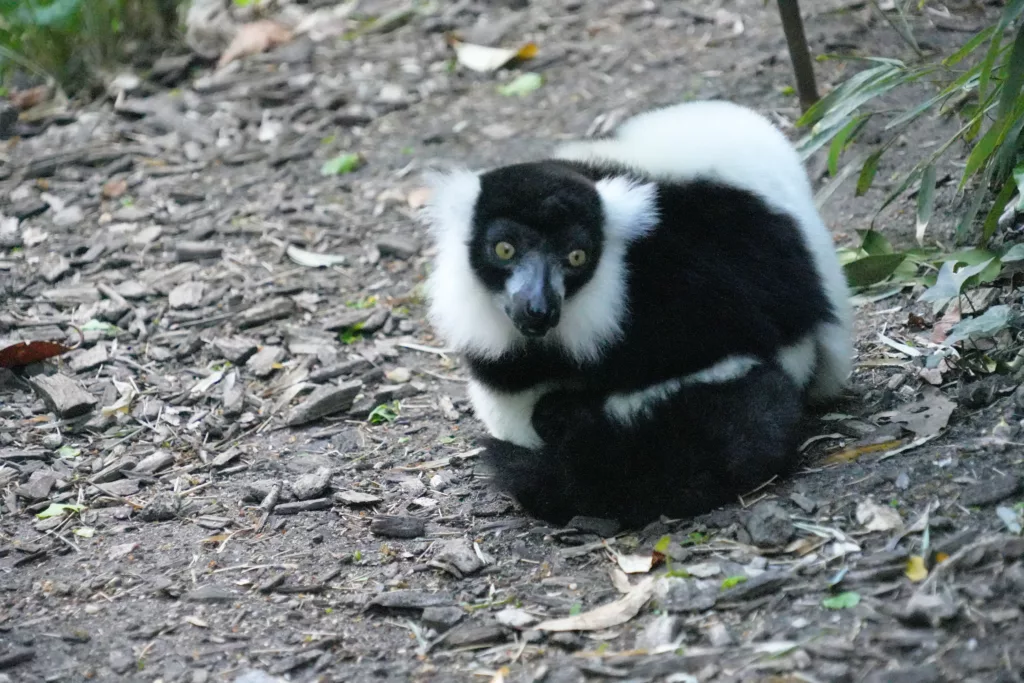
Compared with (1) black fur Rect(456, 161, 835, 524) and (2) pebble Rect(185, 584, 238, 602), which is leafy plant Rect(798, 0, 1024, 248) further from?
(2) pebble Rect(185, 584, 238, 602)

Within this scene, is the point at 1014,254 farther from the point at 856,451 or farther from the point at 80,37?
the point at 80,37

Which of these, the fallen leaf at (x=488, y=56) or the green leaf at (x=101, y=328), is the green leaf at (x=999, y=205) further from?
the fallen leaf at (x=488, y=56)

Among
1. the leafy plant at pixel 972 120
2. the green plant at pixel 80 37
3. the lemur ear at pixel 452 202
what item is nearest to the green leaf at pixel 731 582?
the lemur ear at pixel 452 202

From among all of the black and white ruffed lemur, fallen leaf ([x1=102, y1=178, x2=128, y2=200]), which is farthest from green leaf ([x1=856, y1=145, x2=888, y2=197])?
fallen leaf ([x1=102, y1=178, x2=128, y2=200])

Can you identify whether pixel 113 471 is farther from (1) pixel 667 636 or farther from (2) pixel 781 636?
(2) pixel 781 636

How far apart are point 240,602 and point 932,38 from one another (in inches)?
233

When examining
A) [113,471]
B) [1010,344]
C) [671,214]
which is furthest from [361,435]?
[1010,344]

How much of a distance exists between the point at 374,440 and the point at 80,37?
5.43 m

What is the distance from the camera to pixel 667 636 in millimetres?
3383

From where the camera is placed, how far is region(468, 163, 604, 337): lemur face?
4125 millimetres

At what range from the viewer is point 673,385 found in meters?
4.27

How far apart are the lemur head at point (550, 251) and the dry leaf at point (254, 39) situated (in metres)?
5.60

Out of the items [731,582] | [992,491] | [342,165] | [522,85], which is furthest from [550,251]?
[522,85]

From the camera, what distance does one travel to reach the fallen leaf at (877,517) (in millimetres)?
3680
